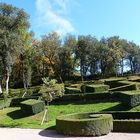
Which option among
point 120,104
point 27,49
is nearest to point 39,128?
point 120,104

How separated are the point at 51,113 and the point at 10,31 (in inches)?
1062

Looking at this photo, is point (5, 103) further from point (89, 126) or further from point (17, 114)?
point (89, 126)

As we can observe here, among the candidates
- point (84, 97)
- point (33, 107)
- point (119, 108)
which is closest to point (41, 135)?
point (119, 108)

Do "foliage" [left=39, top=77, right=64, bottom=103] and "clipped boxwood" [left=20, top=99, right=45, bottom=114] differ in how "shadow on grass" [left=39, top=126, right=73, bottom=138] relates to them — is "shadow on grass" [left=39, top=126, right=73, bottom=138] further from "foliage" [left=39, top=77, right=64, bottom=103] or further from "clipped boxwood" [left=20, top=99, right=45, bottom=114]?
"clipped boxwood" [left=20, top=99, right=45, bottom=114]

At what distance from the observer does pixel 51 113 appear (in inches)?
1331

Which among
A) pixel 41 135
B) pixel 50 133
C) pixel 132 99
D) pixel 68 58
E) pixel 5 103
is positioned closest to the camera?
pixel 41 135

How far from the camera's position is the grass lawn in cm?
3044

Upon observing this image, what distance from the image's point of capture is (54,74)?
3302 inches

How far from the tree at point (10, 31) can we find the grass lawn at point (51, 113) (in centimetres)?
1950

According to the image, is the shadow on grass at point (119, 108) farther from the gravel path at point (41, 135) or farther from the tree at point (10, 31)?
the tree at point (10, 31)

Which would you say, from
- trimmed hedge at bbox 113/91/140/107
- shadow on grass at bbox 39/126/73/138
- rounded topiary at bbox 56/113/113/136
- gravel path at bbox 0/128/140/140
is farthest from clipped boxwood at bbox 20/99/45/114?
rounded topiary at bbox 56/113/113/136

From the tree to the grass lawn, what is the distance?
19.5m

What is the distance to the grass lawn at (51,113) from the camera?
30.4 meters

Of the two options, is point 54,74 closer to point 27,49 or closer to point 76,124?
point 27,49
